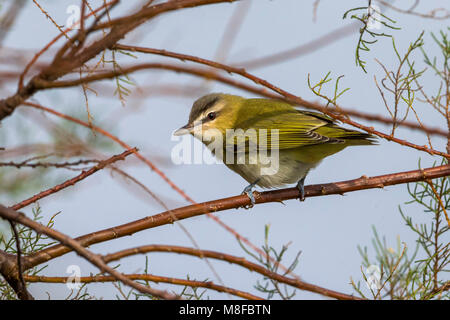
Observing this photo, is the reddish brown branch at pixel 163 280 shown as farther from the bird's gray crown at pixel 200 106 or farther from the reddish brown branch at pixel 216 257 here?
the bird's gray crown at pixel 200 106

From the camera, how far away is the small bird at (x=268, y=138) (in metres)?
3.51

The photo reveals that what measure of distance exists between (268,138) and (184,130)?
2.02ft

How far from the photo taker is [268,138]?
370 centimetres

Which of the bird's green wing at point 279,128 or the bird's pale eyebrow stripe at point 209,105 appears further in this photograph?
→ the bird's pale eyebrow stripe at point 209,105

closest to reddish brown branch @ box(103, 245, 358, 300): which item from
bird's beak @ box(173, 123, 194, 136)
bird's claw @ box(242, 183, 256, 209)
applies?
bird's claw @ box(242, 183, 256, 209)

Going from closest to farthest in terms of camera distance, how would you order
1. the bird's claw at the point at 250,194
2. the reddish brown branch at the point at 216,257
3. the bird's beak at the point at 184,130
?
the reddish brown branch at the point at 216,257, the bird's claw at the point at 250,194, the bird's beak at the point at 184,130

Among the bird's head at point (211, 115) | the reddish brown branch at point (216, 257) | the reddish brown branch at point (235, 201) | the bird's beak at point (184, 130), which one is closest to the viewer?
the reddish brown branch at point (216, 257)

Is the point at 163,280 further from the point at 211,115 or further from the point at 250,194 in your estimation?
the point at 211,115

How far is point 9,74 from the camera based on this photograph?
127cm

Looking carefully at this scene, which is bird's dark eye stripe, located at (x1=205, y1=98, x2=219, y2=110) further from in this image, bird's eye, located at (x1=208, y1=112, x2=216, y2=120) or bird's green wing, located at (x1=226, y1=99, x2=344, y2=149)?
bird's green wing, located at (x1=226, y1=99, x2=344, y2=149)

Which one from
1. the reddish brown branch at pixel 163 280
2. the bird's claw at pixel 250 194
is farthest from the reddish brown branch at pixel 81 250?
the bird's claw at pixel 250 194

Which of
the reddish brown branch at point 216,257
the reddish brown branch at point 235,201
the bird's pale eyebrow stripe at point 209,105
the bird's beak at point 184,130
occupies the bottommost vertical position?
the reddish brown branch at point 216,257
